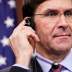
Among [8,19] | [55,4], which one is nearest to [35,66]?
[55,4]

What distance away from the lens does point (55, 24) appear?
5.68 feet

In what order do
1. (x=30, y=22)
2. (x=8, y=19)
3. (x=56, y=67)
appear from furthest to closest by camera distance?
1. (x=8, y=19)
2. (x=30, y=22)
3. (x=56, y=67)

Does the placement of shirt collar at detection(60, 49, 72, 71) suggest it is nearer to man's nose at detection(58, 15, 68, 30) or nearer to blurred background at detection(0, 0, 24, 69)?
man's nose at detection(58, 15, 68, 30)

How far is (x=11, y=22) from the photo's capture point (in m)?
2.67

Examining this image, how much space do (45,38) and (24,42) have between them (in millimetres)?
122

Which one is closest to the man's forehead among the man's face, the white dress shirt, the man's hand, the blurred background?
the man's face

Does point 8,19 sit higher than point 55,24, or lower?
lower

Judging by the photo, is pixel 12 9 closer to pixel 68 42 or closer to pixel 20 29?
pixel 20 29

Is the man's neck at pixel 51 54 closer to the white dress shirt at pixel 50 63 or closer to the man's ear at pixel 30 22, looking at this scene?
the white dress shirt at pixel 50 63

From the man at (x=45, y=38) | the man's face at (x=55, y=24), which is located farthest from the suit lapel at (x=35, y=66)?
the man's face at (x=55, y=24)

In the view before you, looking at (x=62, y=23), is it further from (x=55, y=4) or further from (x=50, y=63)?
(x=50, y=63)

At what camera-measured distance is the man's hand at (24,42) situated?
1758 millimetres

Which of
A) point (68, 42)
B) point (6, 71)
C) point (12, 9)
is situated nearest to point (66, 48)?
point (68, 42)

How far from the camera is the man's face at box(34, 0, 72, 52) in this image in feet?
5.57
